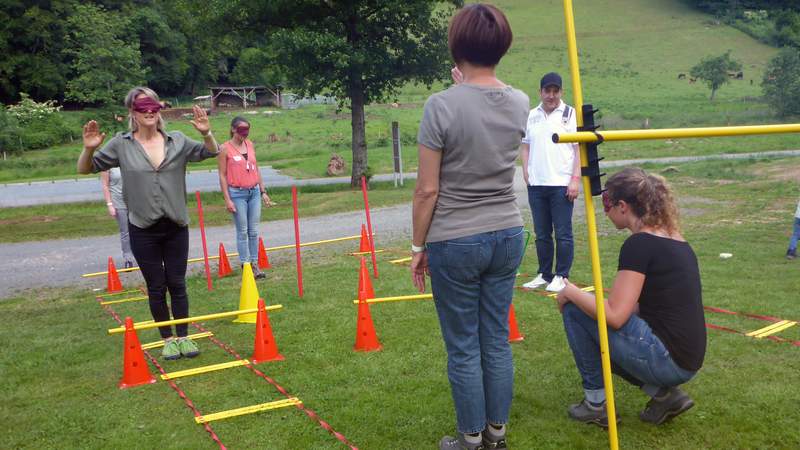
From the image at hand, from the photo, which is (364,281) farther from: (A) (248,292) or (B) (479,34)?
(B) (479,34)

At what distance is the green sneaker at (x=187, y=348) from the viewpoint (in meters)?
5.48

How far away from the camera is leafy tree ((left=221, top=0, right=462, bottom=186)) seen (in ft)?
61.2

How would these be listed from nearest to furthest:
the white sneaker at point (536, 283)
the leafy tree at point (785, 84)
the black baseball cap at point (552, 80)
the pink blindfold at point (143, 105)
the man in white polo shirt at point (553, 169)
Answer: the pink blindfold at point (143, 105), the black baseball cap at point (552, 80), the man in white polo shirt at point (553, 169), the white sneaker at point (536, 283), the leafy tree at point (785, 84)

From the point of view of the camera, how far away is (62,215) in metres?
17.1

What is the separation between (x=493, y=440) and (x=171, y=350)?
10.1 ft

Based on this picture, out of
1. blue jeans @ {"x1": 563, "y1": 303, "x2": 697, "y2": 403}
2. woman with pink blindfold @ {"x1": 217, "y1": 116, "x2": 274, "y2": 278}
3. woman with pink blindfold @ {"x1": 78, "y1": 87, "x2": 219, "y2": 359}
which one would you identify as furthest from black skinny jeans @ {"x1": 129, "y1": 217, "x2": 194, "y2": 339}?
blue jeans @ {"x1": 563, "y1": 303, "x2": 697, "y2": 403}

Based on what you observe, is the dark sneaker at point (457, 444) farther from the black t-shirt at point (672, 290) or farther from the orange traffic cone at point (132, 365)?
the orange traffic cone at point (132, 365)

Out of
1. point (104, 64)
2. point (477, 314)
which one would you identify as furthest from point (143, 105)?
point (104, 64)

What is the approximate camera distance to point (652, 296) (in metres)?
3.51

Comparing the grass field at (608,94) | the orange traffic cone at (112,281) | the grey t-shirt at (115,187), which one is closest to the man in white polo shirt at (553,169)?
the orange traffic cone at (112,281)

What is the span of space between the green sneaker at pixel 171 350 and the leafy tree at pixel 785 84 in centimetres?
3686

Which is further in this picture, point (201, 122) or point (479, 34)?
point (201, 122)

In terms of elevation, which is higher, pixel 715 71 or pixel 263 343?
pixel 715 71

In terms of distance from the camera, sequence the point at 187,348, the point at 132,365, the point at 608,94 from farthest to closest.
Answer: the point at 608,94, the point at 187,348, the point at 132,365
